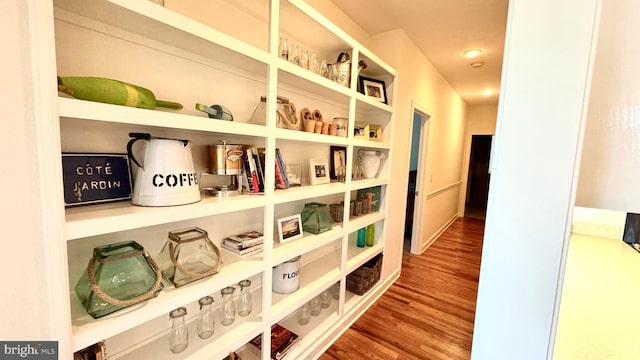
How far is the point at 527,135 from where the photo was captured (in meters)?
0.45

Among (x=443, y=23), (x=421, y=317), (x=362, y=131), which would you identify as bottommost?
(x=421, y=317)

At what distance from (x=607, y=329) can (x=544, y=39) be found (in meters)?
0.50

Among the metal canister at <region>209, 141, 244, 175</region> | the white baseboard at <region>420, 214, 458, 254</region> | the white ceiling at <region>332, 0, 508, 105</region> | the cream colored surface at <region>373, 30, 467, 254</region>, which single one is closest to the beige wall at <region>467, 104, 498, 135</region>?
the cream colored surface at <region>373, 30, 467, 254</region>

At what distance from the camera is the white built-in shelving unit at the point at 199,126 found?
845 millimetres

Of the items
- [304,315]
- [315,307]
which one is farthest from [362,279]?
[304,315]

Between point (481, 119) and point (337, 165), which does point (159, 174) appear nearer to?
point (337, 165)

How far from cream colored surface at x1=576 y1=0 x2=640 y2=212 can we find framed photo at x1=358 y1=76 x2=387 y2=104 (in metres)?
1.86

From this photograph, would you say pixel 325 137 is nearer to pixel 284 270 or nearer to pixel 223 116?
pixel 223 116

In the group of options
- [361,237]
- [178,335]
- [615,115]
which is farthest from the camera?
[361,237]

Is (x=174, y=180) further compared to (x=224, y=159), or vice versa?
(x=224, y=159)

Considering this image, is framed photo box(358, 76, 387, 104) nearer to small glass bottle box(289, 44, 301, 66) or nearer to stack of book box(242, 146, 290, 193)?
small glass bottle box(289, 44, 301, 66)

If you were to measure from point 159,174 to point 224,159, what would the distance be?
0.31 m

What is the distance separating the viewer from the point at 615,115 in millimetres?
390

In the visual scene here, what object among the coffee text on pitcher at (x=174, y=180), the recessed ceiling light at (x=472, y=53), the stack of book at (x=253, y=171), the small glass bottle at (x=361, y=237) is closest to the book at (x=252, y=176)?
the stack of book at (x=253, y=171)
